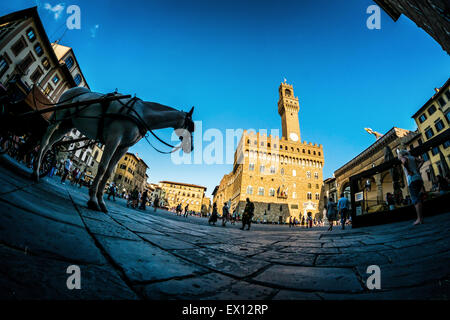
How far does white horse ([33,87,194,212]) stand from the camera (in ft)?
11.0

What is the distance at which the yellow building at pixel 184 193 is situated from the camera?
73.4 meters

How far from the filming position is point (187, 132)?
15.4ft

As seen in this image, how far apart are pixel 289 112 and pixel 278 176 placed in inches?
721

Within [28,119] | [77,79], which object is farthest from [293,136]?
[28,119]

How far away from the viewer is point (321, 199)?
121ft

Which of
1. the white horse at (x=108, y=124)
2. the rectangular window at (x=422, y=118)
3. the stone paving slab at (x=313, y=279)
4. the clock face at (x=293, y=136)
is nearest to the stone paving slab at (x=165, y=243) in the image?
the stone paving slab at (x=313, y=279)

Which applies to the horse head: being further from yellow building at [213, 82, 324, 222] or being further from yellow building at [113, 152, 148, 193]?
yellow building at [113, 152, 148, 193]

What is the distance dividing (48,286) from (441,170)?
21.6 ft

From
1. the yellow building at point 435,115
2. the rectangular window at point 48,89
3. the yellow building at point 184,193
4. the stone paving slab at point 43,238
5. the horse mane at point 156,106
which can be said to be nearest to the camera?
the stone paving slab at point 43,238

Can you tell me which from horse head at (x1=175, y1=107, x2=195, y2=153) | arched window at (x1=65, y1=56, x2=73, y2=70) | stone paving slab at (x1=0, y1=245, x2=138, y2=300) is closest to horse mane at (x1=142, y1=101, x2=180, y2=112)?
horse head at (x1=175, y1=107, x2=195, y2=153)

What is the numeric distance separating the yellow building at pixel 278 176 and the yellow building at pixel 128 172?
2783 centimetres

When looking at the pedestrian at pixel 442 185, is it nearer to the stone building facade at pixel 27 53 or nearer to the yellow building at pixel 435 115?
the stone building facade at pixel 27 53
